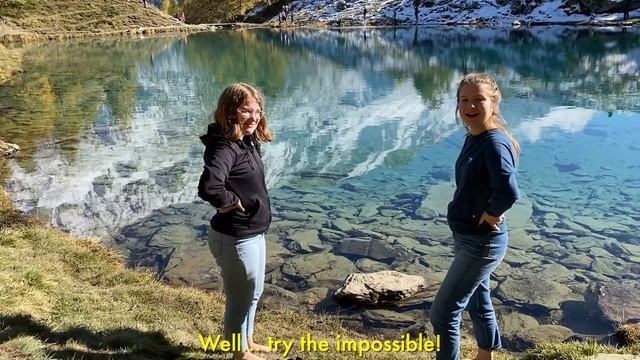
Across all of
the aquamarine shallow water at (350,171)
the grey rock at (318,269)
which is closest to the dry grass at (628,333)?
the aquamarine shallow water at (350,171)

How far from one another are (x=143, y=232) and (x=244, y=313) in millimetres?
7851

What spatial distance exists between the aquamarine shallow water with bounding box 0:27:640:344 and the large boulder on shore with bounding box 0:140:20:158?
2.46ft

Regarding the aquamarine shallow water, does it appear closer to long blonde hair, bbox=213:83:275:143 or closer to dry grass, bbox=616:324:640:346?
dry grass, bbox=616:324:640:346

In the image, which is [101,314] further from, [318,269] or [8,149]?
[8,149]

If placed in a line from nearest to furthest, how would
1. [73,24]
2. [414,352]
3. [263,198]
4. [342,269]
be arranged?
[263,198]
[414,352]
[342,269]
[73,24]

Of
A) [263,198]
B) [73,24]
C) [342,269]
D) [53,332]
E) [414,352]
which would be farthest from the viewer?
[73,24]

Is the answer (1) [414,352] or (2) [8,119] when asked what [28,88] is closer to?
(2) [8,119]

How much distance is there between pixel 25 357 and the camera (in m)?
4.83

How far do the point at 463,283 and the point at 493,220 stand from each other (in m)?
0.69

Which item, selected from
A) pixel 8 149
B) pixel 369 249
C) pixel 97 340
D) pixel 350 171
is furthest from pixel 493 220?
pixel 8 149

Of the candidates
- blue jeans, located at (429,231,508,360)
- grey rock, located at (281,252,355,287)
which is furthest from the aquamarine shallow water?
blue jeans, located at (429,231,508,360)

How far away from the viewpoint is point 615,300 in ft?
29.5

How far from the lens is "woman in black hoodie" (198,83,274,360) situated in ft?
15.2

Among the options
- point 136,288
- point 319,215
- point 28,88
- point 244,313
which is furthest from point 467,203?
point 28,88
